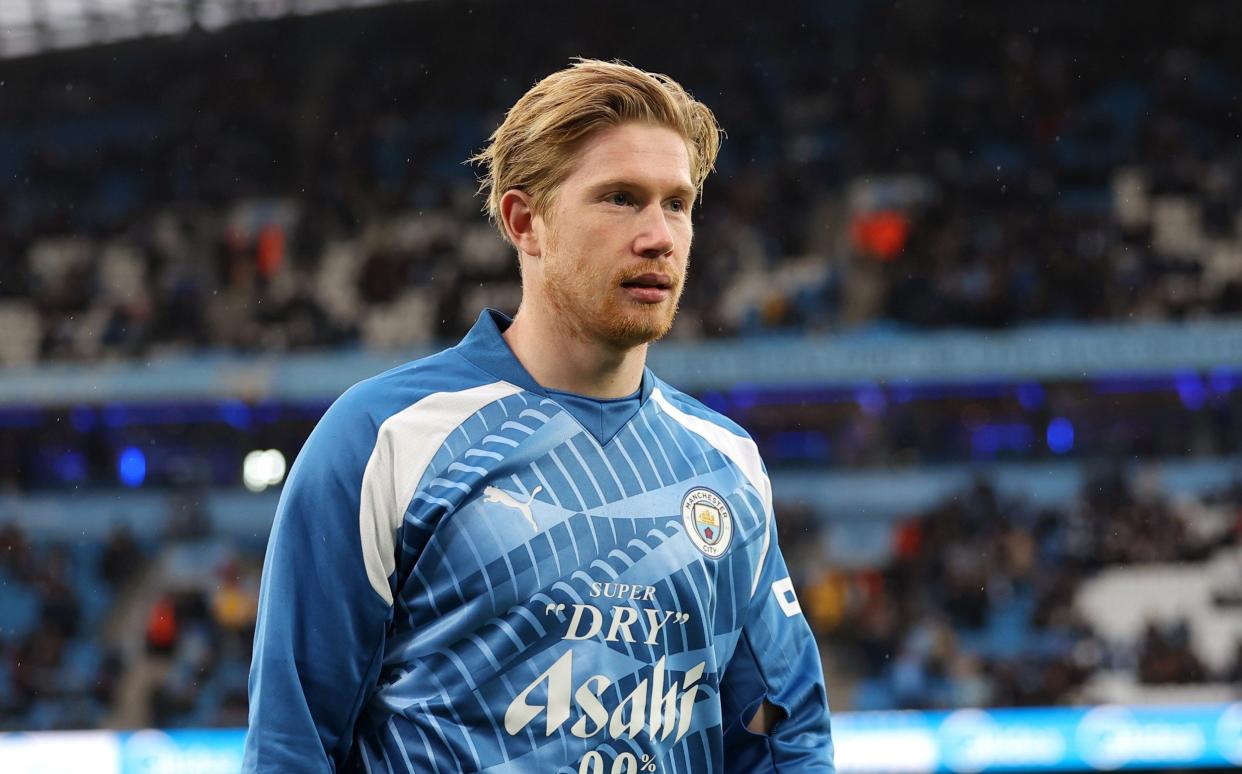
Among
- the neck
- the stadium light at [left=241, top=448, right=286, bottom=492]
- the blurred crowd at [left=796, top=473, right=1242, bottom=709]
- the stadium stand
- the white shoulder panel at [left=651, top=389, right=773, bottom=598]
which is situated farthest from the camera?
the stadium light at [left=241, top=448, right=286, bottom=492]

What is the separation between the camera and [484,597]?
2090mm

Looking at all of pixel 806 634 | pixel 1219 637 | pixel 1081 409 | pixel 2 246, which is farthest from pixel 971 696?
pixel 2 246

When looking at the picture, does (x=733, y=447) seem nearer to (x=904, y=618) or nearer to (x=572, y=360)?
(x=572, y=360)

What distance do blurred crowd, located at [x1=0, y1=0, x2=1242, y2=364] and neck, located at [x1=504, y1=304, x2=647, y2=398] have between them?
14.5 metres

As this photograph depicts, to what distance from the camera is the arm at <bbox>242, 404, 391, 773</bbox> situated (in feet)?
6.74

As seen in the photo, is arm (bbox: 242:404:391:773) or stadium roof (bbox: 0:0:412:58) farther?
stadium roof (bbox: 0:0:412:58)

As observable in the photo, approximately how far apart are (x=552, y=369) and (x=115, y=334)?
55.8 ft

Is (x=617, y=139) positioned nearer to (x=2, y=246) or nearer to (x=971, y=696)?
(x=971, y=696)

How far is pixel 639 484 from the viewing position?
226cm

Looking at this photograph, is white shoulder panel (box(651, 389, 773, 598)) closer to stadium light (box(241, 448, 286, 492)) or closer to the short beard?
the short beard

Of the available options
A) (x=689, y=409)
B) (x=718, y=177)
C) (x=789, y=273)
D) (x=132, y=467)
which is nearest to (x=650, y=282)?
(x=689, y=409)

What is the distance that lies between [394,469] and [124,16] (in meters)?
21.0

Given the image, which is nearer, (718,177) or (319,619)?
(319,619)

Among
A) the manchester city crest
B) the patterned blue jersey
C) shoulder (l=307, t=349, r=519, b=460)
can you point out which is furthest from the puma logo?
the manchester city crest
